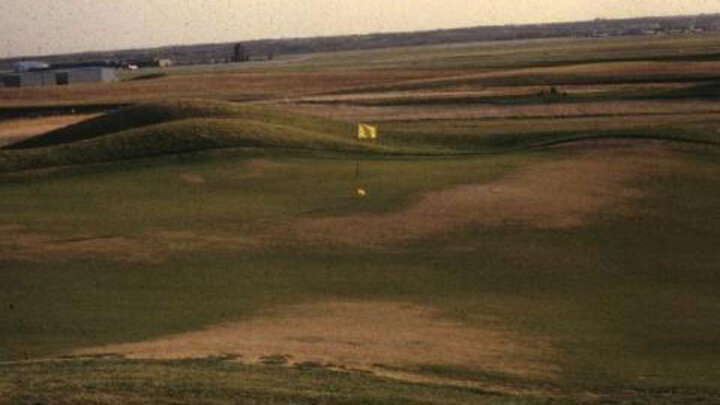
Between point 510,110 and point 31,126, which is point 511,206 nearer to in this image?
point 510,110

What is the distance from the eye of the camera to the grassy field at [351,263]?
56.4 feet

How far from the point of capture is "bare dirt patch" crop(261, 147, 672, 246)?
29.4 meters

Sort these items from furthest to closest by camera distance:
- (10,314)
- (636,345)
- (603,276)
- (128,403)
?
(603,276)
(10,314)
(636,345)
(128,403)

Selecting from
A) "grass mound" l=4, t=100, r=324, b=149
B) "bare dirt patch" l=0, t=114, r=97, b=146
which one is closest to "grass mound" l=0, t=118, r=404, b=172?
"grass mound" l=4, t=100, r=324, b=149

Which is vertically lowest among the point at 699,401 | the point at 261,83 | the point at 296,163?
the point at 699,401

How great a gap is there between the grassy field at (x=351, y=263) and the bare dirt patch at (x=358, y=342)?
0.25 ft

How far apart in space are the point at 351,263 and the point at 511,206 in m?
6.84

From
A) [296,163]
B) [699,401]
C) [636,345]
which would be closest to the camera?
[699,401]

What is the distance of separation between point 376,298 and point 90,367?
7661mm

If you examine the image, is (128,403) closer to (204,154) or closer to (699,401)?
(699,401)

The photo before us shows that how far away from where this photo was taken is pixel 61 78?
131375mm

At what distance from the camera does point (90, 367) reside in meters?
16.7

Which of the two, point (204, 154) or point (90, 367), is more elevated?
point (204, 154)

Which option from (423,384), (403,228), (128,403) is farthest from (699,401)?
(403,228)
